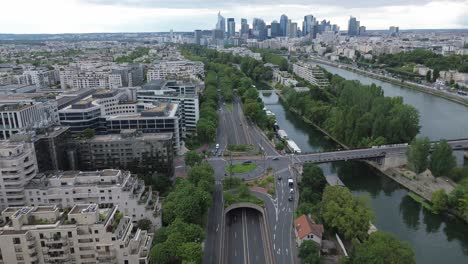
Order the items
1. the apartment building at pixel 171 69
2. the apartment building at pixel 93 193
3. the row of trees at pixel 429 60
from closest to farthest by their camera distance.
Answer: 1. the apartment building at pixel 93 193
2. the apartment building at pixel 171 69
3. the row of trees at pixel 429 60

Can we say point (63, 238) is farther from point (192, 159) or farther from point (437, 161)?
point (437, 161)

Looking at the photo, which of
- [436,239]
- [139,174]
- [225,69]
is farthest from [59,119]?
[225,69]

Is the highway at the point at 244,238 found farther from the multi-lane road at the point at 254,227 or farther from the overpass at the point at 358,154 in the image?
the overpass at the point at 358,154

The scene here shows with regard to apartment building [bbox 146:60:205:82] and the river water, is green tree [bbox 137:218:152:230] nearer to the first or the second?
the river water

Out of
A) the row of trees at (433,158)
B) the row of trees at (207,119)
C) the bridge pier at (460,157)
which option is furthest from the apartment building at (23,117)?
the bridge pier at (460,157)

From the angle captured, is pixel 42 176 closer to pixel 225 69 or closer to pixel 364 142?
pixel 364 142

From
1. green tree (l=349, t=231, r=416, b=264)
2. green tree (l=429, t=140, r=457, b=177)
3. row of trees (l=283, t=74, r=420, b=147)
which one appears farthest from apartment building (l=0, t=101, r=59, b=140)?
green tree (l=429, t=140, r=457, b=177)
